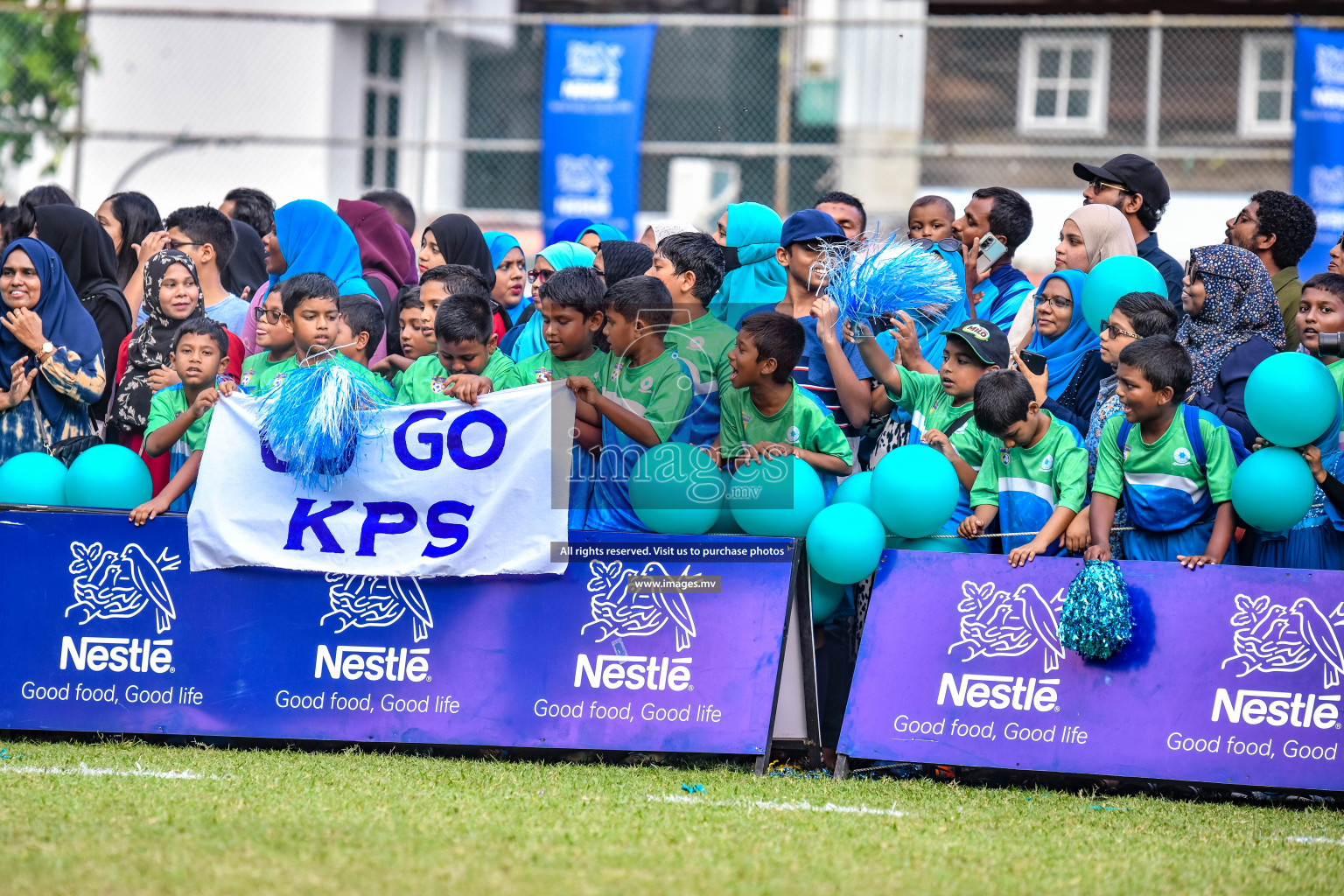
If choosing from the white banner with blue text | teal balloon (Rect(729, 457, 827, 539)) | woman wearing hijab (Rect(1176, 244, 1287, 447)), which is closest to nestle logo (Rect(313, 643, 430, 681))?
the white banner with blue text

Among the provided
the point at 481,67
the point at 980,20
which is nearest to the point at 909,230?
the point at 980,20

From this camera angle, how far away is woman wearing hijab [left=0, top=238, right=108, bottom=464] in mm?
6902

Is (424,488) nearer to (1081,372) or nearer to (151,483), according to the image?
(151,483)

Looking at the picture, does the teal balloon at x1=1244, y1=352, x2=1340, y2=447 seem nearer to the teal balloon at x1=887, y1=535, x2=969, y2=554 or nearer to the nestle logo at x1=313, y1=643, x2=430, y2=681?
the teal balloon at x1=887, y1=535, x2=969, y2=554

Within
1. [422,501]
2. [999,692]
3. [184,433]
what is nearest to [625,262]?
[422,501]

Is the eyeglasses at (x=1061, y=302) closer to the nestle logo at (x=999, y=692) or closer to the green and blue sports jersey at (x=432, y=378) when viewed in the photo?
the nestle logo at (x=999, y=692)

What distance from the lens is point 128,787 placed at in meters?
5.13

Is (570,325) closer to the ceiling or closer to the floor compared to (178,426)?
closer to the ceiling

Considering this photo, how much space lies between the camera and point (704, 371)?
20.6ft

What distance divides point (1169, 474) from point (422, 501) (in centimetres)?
308

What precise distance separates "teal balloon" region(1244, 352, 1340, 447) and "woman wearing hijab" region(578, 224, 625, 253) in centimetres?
376

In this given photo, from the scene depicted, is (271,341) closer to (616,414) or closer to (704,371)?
(616,414)

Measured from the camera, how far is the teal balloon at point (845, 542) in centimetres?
591

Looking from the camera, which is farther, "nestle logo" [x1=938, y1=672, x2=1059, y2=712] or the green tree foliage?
the green tree foliage
